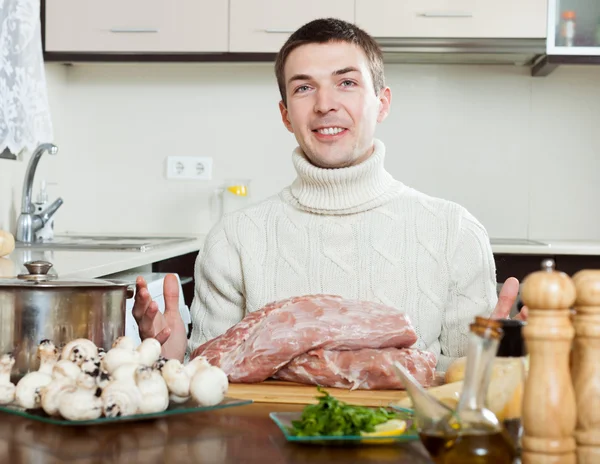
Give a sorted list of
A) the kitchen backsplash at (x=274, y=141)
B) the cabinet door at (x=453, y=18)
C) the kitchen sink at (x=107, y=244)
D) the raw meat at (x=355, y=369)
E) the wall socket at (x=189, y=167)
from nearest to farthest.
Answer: the raw meat at (x=355, y=369) < the kitchen sink at (x=107, y=244) < the cabinet door at (x=453, y=18) < the kitchen backsplash at (x=274, y=141) < the wall socket at (x=189, y=167)

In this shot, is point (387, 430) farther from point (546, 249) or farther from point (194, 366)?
point (546, 249)

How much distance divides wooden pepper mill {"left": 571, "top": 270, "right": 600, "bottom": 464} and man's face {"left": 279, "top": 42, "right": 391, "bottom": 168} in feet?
3.50

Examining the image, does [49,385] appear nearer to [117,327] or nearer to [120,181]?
[117,327]

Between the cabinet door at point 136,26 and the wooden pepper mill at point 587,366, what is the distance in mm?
2684

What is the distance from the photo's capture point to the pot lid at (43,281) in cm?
86

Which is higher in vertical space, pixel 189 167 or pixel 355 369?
pixel 189 167

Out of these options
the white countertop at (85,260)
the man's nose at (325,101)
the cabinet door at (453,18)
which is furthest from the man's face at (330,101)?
the cabinet door at (453,18)

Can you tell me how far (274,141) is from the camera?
3.51m

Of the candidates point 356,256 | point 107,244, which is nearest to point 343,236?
point 356,256

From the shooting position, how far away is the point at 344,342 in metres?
1.02

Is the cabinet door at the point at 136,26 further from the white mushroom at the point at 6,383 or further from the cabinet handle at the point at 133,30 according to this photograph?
the white mushroom at the point at 6,383

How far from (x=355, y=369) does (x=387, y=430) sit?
0.27 metres

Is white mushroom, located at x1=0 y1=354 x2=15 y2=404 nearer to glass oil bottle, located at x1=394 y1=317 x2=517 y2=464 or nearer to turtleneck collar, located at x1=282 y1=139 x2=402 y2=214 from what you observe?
glass oil bottle, located at x1=394 y1=317 x2=517 y2=464

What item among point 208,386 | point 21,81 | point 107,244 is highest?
point 21,81
